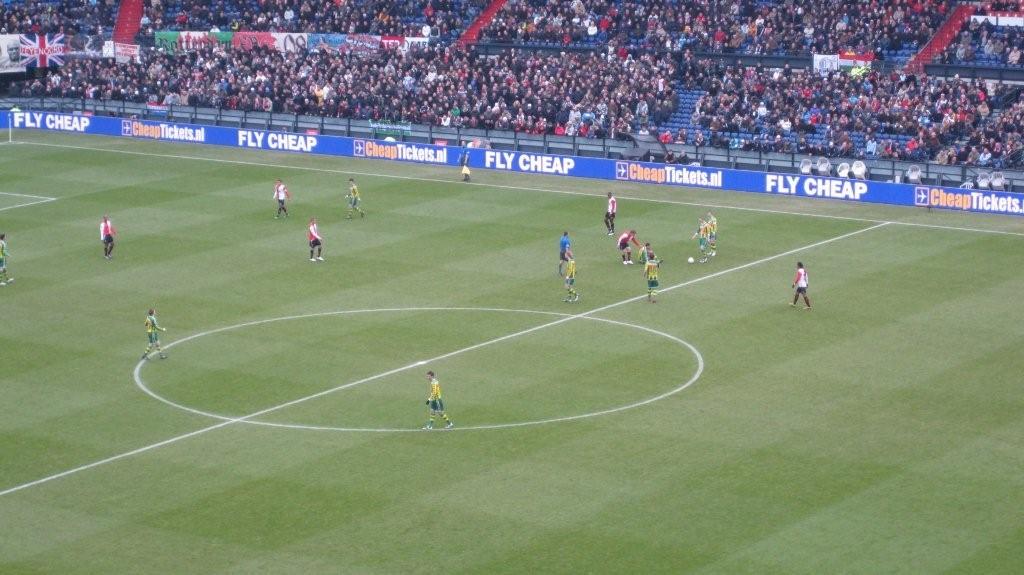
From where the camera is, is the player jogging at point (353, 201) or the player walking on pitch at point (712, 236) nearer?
the player walking on pitch at point (712, 236)

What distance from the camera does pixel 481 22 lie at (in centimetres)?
9112

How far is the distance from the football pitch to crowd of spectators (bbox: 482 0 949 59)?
1726 cm

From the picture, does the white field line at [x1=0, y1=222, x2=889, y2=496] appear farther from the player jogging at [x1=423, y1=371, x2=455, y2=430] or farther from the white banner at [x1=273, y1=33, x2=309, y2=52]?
the white banner at [x1=273, y1=33, x2=309, y2=52]

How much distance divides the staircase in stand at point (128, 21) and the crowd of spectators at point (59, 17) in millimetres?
499

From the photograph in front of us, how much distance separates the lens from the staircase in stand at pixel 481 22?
8962cm

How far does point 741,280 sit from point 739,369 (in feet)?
34.6

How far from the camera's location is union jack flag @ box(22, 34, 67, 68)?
9631 cm

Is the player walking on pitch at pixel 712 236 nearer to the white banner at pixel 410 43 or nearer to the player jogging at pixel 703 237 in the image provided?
the player jogging at pixel 703 237

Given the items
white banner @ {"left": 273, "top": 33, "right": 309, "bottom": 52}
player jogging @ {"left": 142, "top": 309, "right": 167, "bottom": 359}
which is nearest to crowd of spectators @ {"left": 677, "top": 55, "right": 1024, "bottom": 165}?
white banner @ {"left": 273, "top": 33, "right": 309, "bottom": 52}

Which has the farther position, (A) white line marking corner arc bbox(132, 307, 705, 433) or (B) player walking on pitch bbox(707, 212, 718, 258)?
(B) player walking on pitch bbox(707, 212, 718, 258)

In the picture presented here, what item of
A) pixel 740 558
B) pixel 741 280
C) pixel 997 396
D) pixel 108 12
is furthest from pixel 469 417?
pixel 108 12

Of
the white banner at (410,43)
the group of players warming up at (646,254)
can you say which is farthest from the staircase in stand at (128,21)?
the group of players warming up at (646,254)

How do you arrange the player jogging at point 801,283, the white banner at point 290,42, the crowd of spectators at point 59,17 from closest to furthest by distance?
the player jogging at point 801,283, the white banner at point 290,42, the crowd of spectators at point 59,17

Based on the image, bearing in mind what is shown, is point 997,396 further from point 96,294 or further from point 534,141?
point 534,141
